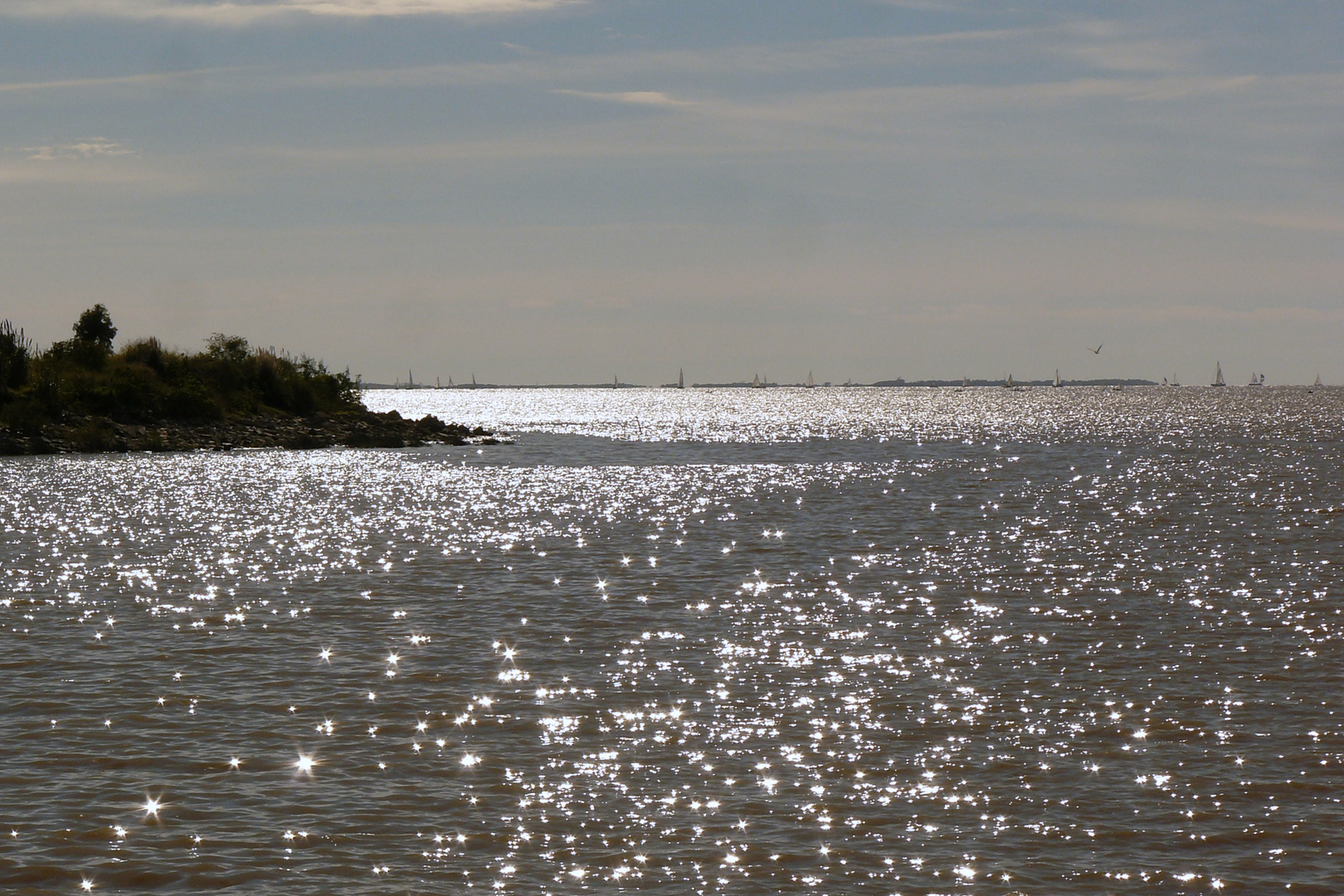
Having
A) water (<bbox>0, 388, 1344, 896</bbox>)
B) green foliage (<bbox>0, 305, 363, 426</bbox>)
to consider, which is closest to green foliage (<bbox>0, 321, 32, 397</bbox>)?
green foliage (<bbox>0, 305, 363, 426</bbox>)

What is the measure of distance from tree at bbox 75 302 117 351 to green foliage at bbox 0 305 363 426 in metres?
0.07

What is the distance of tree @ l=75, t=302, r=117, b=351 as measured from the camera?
99.1m

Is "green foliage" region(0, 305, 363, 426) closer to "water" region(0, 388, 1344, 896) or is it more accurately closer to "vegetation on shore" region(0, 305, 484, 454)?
"vegetation on shore" region(0, 305, 484, 454)

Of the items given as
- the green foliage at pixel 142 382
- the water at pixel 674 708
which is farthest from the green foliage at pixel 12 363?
the water at pixel 674 708

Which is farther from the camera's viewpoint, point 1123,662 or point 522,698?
point 1123,662

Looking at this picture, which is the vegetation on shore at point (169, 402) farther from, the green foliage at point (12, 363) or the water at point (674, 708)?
the water at point (674, 708)

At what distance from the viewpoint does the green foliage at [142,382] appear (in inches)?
3342

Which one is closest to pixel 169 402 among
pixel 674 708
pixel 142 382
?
pixel 142 382

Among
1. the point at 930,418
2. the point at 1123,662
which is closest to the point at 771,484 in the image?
the point at 1123,662

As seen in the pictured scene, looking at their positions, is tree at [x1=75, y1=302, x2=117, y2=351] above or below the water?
above

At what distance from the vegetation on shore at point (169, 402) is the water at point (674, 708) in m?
45.4

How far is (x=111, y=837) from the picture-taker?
→ 40.3 ft

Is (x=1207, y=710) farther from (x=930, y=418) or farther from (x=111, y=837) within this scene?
(x=930, y=418)

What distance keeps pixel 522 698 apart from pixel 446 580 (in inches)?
510
